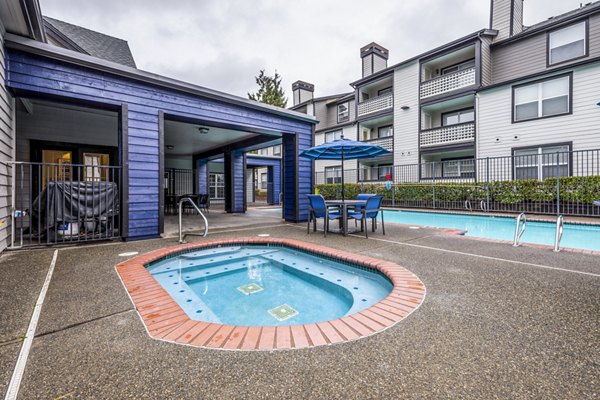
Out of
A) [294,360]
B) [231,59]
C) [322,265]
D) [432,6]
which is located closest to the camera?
[294,360]

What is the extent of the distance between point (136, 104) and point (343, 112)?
16.8m

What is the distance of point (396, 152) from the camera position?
50.4 feet

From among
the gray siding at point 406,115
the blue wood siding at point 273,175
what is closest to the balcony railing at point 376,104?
the gray siding at point 406,115

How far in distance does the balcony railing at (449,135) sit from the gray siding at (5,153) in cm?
1457

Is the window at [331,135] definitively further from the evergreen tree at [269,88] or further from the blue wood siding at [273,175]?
the evergreen tree at [269,88]

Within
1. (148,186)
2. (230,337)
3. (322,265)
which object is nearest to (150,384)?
(230,337)

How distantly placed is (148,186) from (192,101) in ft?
6.65

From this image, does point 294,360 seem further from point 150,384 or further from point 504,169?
point 504,169

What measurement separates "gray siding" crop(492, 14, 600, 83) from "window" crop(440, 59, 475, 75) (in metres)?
0.92

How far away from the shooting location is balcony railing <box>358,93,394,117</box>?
15.8 meters

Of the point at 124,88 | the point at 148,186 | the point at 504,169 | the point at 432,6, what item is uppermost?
the point at 432,6

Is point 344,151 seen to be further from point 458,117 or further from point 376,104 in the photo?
point 376,104

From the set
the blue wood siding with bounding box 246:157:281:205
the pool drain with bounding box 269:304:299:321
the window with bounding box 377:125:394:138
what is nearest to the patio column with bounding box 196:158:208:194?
the blue wood siding with bounding box 246:157:281:205

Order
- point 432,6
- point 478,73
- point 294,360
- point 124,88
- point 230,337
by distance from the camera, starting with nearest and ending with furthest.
→ point 294,360, point 230,337, point 124,88, point 478,73, point 432,6
